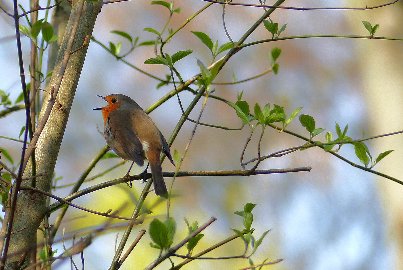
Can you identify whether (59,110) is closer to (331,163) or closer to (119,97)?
(119,97)

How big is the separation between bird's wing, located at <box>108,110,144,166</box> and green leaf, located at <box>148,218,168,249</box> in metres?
1.21

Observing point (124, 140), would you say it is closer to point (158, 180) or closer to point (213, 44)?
point (158, 180)

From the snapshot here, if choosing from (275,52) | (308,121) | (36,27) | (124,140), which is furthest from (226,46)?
(124,140)

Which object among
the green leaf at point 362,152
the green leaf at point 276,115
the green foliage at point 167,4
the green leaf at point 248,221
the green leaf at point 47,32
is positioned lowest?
the green leaf at point 248,221

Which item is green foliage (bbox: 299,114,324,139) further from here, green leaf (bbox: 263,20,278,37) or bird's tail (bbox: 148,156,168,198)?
bird's tail (bbox: 148,156,168,198)

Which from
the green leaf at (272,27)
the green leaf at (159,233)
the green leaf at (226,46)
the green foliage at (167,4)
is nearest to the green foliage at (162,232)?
A: the green leaf at (159,233)

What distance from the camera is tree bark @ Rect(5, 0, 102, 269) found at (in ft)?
5.63

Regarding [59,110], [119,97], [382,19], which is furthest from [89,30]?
[382,19]

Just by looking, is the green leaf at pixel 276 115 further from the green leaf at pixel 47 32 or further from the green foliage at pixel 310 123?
the green leaf at pixel 47 32

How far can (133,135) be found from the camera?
2.93 metres

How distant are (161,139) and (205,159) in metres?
11.0

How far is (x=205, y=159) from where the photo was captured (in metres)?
13.8

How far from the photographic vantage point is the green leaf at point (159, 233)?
4.22 ft

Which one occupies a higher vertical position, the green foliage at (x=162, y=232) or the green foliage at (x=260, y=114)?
the green foliage at (x=260, y=114)
